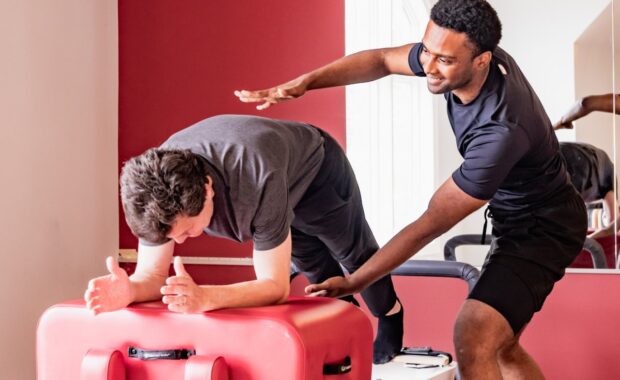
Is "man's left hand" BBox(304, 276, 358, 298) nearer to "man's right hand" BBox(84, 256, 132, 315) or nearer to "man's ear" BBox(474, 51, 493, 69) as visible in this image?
"man's right hand" BBox(84, 256, 132, 315)

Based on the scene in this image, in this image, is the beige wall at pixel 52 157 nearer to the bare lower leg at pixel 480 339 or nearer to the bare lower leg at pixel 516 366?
Result: the bare lower leg at pixel 480 339

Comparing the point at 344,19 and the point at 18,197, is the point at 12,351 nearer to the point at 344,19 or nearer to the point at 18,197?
the point at 18,197

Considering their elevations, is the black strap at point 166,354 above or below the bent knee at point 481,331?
above

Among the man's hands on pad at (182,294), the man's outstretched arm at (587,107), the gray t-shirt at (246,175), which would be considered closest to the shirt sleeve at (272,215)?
the gray t-shirt at (246,175)

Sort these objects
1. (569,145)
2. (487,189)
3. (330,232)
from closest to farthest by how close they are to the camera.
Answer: (487,189)
(330,232)
(569,145)

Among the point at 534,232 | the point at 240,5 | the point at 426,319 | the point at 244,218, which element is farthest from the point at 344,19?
the point at 244,218

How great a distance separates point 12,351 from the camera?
10.1ft

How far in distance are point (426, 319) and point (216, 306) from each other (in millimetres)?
1908

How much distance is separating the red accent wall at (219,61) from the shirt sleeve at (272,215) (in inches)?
66.3

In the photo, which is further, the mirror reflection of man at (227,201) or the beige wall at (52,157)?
the beige wall at (52,157)

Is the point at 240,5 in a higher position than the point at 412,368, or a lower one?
higher

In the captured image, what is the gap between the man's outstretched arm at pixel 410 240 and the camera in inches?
91.7

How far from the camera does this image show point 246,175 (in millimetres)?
1985

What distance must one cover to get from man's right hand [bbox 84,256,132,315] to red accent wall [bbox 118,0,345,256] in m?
1.75
